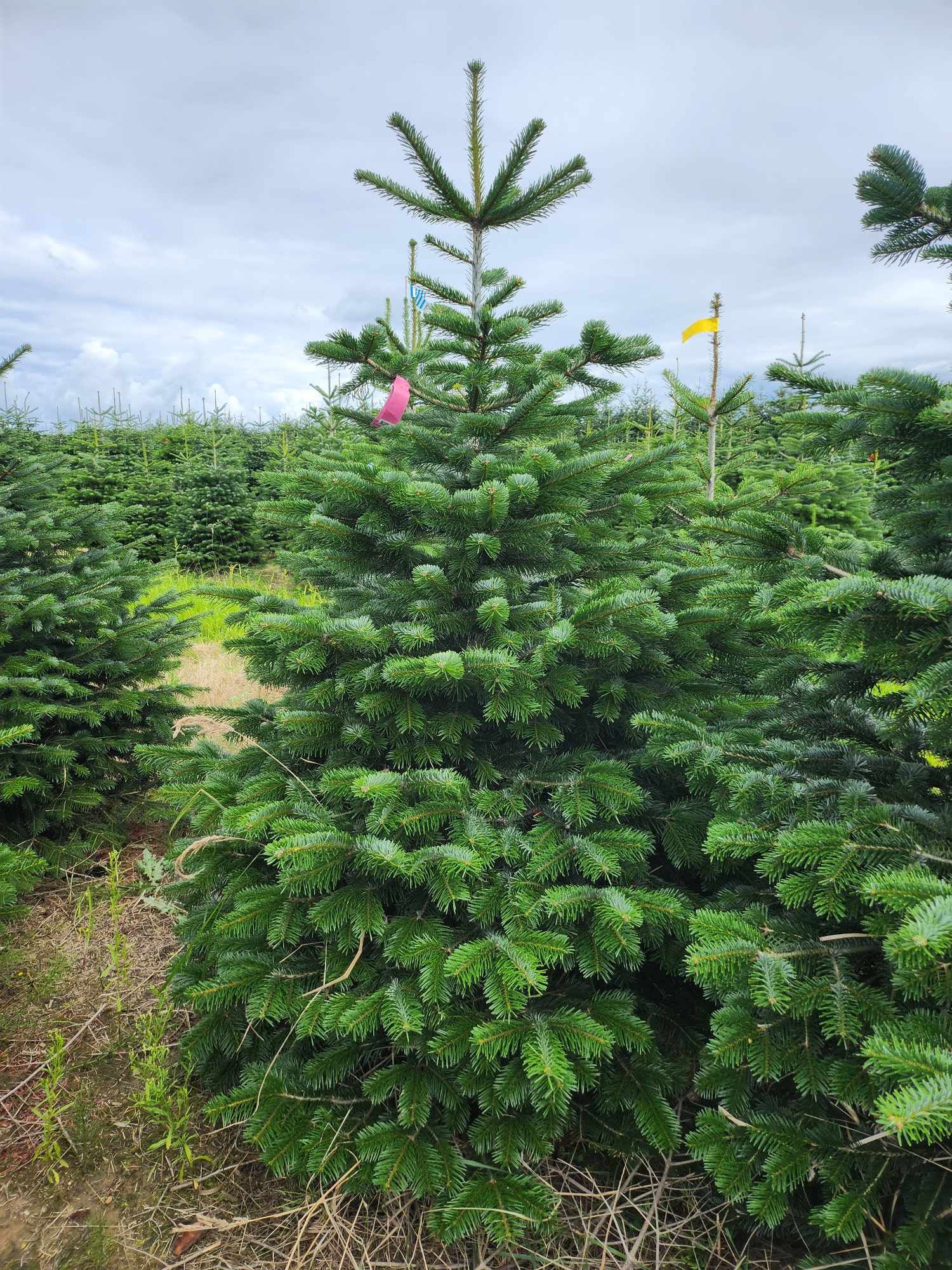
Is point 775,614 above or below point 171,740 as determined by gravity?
above

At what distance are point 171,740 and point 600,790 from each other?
9.73 ft

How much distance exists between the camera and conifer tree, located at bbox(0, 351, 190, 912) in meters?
3.50

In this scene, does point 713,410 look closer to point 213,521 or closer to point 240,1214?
point 240,1214

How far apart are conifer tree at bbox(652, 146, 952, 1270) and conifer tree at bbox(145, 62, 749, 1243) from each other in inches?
10.1

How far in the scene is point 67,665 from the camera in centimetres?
362

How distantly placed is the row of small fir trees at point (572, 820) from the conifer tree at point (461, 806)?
12 millimetres

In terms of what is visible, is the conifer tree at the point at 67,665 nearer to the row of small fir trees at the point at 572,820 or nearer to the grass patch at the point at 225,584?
the row of small fir trees at the point at 572,820

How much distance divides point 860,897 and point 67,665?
3.56 meters

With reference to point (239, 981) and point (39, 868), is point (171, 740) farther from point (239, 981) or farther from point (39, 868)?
point (239, 981)

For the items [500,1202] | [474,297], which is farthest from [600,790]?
[474,297]

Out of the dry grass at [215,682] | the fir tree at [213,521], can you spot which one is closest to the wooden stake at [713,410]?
the dry grass at [215,682]

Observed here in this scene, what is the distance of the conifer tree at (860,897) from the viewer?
4.50ft

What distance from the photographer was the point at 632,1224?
1.82 m

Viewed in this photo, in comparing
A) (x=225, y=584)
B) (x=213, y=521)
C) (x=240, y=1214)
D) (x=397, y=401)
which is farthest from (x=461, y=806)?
(x=213, y=521)
